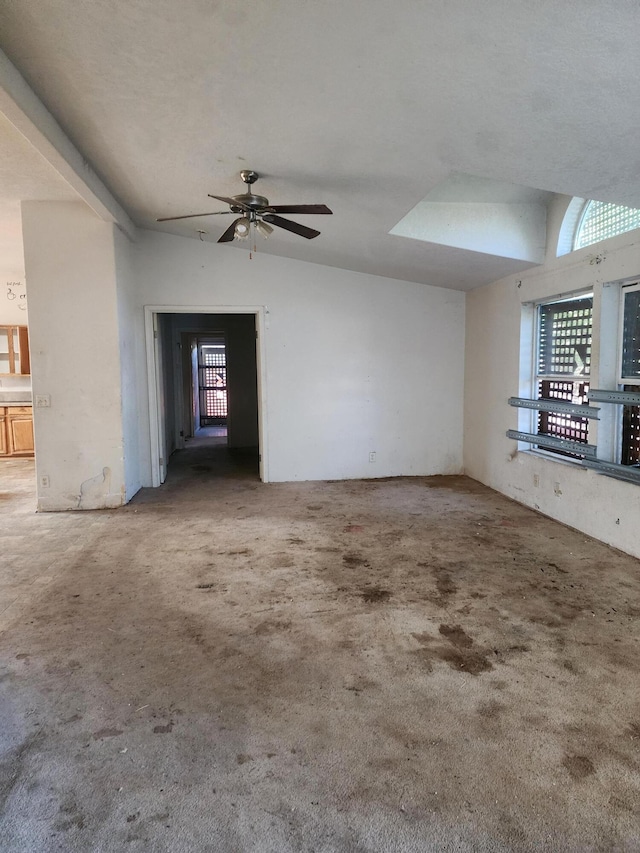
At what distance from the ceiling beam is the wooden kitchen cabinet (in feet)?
14.4

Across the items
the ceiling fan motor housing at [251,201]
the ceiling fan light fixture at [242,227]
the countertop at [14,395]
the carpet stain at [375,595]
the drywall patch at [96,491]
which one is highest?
the ceiling fan motor housing at [251,201]

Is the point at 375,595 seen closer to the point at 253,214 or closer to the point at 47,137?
the point at 253,214

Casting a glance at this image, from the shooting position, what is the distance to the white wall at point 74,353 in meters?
4.67

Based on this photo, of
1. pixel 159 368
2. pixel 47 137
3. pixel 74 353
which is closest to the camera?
pixel 47 137

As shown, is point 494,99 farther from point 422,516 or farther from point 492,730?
point 422,516

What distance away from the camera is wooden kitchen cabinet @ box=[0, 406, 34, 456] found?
7.62 meters

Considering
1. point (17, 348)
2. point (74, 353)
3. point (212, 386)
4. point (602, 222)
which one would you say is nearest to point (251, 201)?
point (74, 353)

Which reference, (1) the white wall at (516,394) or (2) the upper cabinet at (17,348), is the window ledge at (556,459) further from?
(2) the upper cabinet at (17,348)

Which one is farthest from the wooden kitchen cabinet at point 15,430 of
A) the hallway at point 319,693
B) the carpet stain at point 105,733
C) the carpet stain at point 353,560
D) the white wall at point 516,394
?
the carpet stain at point 105,733

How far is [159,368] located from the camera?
5945mm

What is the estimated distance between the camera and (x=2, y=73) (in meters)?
2.46

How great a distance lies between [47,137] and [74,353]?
2.21m

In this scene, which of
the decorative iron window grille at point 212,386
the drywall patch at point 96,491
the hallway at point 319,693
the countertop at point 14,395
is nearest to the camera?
the hallway at point 319,693

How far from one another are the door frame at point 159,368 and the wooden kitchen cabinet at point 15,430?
312cm
